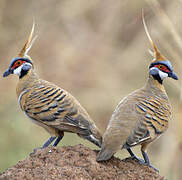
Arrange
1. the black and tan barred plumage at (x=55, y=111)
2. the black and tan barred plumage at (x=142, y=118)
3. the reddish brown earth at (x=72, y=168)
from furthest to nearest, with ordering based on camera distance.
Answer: the black and tan barred plumage at (x=55, y=111) < the black and tan barred plumage at (x=142, y=118) < the reddish brown earth at (x=72, y=168)

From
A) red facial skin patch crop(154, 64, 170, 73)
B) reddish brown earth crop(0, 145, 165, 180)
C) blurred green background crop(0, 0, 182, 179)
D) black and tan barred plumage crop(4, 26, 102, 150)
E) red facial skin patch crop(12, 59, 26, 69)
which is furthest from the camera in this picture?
blurred green background crop(0, 0, 182, 179)

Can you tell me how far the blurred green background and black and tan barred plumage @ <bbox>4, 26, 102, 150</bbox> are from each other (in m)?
2.42

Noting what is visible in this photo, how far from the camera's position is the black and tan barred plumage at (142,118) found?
5609 millimetres

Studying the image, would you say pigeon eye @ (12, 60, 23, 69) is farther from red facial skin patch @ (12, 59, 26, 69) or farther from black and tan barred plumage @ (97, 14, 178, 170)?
black and tan barred plumage @ (97, 14, 178, 170)

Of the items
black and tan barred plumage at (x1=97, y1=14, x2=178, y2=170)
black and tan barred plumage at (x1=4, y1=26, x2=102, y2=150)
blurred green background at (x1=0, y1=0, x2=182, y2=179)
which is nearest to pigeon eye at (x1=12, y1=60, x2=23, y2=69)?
A: black and tan barred plumage at (x1=4, y1=26, x2=102, y2=150)

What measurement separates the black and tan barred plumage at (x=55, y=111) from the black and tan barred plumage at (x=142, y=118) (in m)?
0.34

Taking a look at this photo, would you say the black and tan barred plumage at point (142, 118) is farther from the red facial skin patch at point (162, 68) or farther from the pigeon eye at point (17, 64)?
the pigeon eye at point (17, 64)

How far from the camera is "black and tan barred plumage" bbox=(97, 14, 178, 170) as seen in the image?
18.4ft

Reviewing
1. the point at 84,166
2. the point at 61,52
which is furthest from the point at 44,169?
the point at 61,52

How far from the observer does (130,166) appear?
559 cm

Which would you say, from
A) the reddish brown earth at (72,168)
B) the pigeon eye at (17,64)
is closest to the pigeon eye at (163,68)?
the reddish brown earth at (72,168)

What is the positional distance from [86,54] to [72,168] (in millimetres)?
7188

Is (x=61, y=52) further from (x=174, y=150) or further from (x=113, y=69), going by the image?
(x=174, y=150)

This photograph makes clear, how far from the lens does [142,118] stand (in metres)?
5.86
